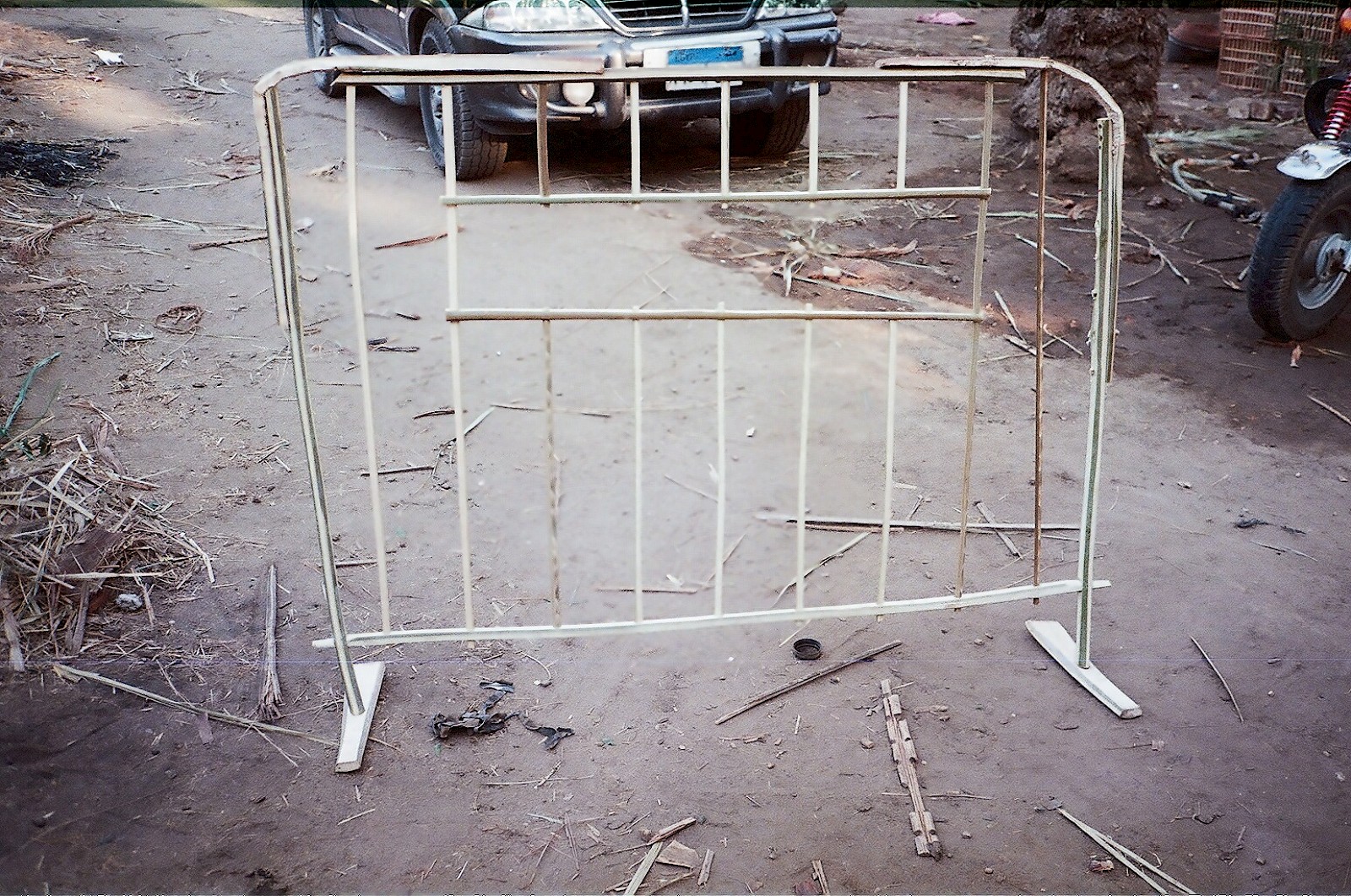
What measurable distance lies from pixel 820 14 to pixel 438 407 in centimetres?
437

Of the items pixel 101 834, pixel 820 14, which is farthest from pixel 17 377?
pixel 820 14

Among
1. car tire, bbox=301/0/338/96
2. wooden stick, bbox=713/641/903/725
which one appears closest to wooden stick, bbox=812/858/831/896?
wooden stick, bbox=713/641/903/725

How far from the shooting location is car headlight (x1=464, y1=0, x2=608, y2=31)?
684cm

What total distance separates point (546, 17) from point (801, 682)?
5.05 meters

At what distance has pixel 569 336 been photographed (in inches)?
211

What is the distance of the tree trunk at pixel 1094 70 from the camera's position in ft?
23.9

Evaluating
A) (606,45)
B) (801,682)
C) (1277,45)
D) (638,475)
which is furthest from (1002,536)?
(1277,45)

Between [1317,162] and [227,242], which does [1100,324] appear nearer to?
[1317,162]

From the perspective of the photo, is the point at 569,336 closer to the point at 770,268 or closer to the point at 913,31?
the point at 770,268

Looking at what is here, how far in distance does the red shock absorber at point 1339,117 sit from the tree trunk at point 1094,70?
1.97 m

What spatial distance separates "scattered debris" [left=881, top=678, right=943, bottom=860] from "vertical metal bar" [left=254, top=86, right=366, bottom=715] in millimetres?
1426

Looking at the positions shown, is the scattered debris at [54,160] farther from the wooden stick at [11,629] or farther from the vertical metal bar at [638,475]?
the vertical metal bar at [638,475]

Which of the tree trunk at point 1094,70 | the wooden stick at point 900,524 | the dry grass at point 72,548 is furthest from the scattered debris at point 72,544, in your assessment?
the tree trunk at point 1094,70

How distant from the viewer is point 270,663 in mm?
3164
